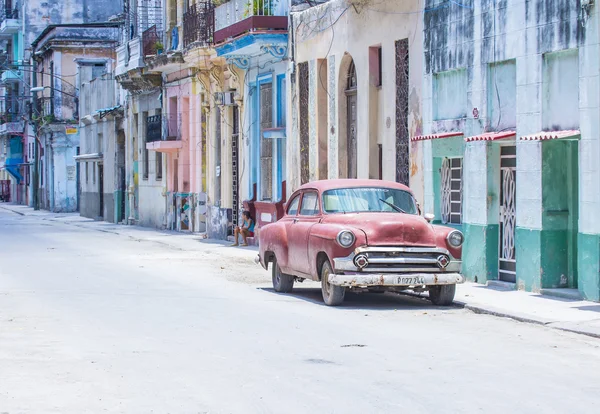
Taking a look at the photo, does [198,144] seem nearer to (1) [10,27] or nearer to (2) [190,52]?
(2) [190,52]

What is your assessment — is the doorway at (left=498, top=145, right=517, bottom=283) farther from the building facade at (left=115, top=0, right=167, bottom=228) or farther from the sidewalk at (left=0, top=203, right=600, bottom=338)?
the building facade at (left=115, top=0, right=167, bottom=228)

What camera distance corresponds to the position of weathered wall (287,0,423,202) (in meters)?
20.8

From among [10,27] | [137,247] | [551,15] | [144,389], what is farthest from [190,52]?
[10,27]

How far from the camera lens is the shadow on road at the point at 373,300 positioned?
595 inches

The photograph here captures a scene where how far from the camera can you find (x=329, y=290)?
1509cm

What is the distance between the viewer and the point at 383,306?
15.2m

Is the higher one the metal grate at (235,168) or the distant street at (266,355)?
the metal grate at (235,168)

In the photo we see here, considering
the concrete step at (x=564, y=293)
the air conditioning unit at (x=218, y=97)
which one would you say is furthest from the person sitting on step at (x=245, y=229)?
the concrete step at (x=564, y=293)

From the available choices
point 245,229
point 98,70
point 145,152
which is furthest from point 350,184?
point 98,70

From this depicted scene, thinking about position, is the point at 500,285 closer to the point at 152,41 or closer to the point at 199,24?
the point at 199,24

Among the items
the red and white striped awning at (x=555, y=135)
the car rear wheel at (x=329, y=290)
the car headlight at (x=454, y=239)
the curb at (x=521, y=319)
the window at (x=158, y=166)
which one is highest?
the red and white striped awning at (x=555, y=135)

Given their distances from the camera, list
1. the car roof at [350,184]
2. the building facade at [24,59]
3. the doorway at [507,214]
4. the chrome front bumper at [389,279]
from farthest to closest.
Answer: the building facade at [24,59], the doorway at [507,214], the car roof at [350,184], the chrome front bumper at [389,279]

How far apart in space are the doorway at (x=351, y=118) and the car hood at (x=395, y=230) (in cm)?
908

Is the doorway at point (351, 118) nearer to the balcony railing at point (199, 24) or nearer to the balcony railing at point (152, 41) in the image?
the balcony railing at point (199, 24)
